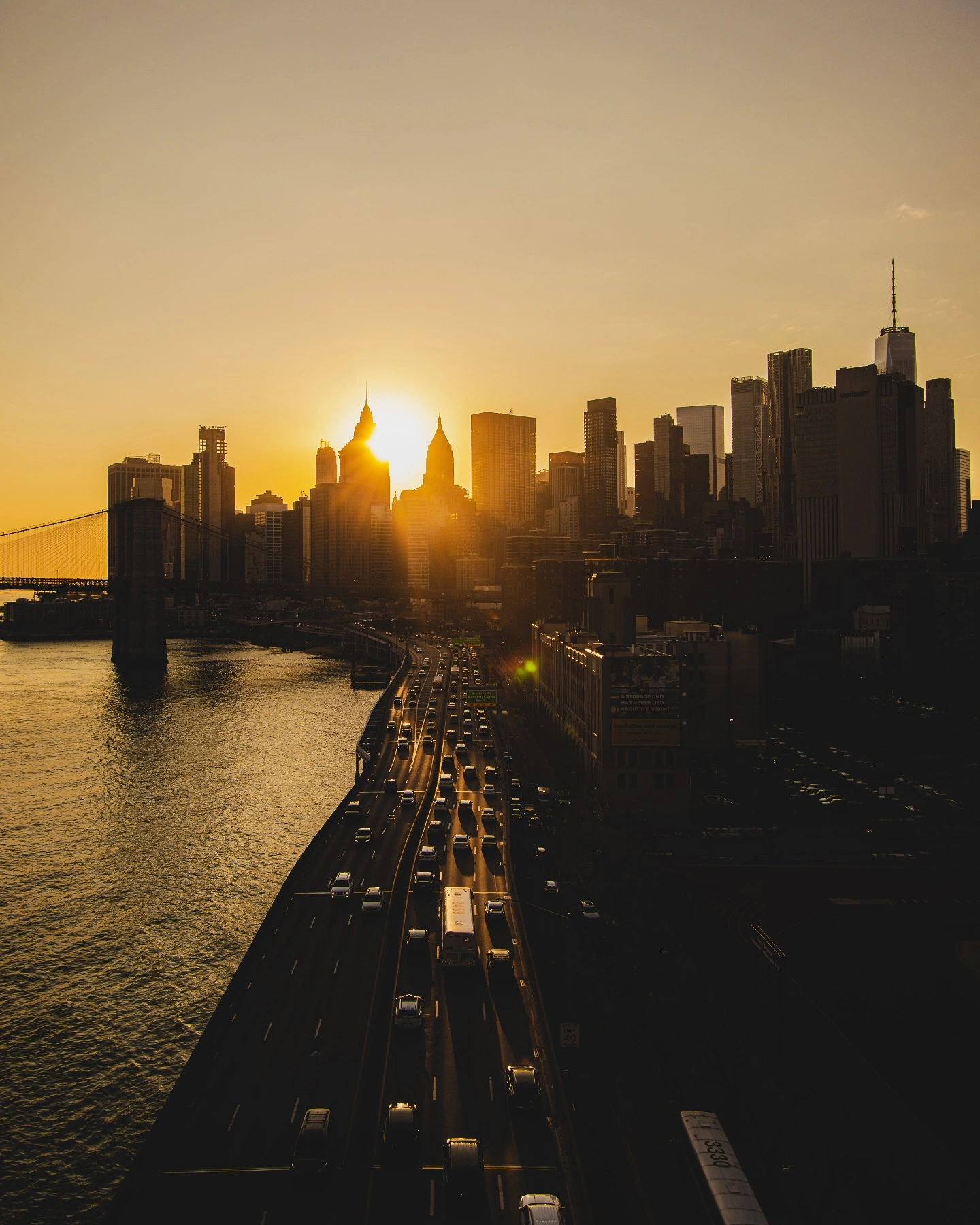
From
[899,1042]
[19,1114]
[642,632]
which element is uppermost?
[642,632]

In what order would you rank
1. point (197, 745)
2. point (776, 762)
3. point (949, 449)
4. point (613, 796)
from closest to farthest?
point (613, 796)
point (776, 762)
point (197, 745)
point (949, 449)

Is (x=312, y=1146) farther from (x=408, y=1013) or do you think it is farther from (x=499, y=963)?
(x=499, y=963)

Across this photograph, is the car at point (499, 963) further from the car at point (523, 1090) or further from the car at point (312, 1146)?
the car at point (312, 1146)

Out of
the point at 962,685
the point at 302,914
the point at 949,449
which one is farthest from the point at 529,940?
the point at 949,449

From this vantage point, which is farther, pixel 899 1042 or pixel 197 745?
pixel 197 745

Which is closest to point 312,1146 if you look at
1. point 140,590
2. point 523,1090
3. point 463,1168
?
point 463,1168

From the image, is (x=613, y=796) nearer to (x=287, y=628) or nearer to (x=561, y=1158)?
(x=561, y=1158)

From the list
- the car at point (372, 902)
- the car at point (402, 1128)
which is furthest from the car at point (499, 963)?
the car at point (402, 1128)
